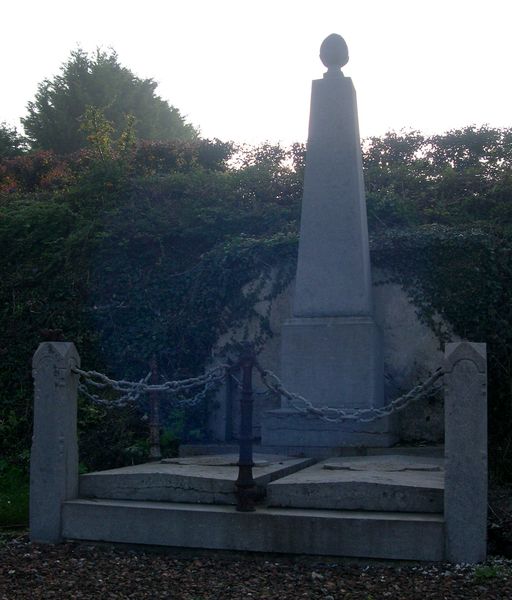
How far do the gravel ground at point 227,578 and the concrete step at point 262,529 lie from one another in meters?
0.09

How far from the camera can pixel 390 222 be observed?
420 inches

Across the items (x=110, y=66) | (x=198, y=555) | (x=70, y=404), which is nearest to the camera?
(x=198, y=555)

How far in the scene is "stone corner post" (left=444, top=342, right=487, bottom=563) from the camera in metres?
4.79

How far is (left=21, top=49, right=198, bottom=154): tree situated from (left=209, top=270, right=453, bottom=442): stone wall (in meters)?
15.2

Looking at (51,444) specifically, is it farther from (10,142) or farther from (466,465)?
(10,142)

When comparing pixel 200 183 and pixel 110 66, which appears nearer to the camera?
pixel 200 183

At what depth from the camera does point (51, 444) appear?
5656 millimetres

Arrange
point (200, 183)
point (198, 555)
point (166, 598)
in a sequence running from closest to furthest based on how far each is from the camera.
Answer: point (166, 598)
point (198, 555)
point (200, 183)

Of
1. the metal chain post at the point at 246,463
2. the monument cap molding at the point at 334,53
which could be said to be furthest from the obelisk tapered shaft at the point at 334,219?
the metal chain post at the point at 246,463

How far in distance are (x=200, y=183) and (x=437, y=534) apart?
8.38 metres

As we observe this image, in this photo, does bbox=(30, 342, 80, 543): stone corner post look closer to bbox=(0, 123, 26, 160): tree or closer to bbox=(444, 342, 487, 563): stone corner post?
bbox=(444, 342, 487, 563): stone corner post

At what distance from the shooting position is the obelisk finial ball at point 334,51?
8.44 meters

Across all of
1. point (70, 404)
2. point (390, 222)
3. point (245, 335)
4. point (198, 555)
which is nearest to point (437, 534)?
point (198, 555)

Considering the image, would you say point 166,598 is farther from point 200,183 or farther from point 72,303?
point 200,183
